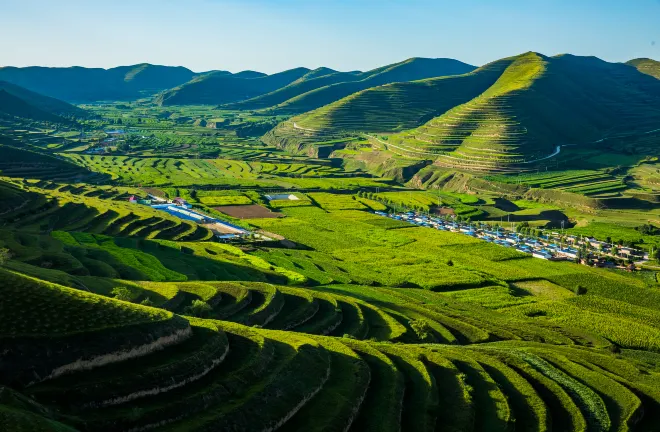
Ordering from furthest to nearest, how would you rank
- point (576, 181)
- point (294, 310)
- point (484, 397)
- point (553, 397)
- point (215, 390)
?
point (576, 181), point (294, 310), point (553, 397), point (484, 397), point (215, 390)

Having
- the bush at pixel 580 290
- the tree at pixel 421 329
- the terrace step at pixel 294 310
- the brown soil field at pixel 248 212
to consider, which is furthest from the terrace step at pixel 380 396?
the brown soil field at pixel 248 212

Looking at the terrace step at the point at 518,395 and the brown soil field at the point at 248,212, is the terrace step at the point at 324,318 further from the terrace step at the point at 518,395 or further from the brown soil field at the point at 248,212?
the brown soil field at the point at 248,212

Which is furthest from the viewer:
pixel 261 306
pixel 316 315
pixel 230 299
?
pixel 316 315

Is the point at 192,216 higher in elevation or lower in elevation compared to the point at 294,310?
lower

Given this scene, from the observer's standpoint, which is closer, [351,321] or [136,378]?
[136,378]

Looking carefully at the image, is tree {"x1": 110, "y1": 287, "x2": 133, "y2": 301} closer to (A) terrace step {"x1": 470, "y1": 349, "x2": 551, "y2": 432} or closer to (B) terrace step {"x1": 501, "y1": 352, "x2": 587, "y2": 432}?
(A) terrace step {"x1": 470, "y1": 349, "x2": 551, "y2": 432}

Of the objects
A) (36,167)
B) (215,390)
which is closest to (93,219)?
(36,167)

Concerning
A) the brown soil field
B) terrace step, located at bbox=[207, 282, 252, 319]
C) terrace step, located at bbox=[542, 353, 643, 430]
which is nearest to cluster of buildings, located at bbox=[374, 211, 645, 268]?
the brown soil field

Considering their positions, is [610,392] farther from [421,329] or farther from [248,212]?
[248,212]

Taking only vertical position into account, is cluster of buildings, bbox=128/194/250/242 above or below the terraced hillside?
below

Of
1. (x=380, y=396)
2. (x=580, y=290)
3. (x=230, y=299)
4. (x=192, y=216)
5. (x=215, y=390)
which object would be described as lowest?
(x=580, y=290)
